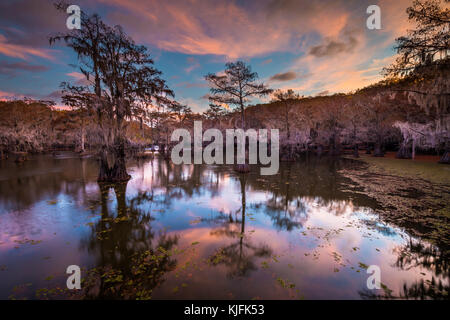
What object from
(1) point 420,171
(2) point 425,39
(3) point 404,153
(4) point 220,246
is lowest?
(4) point 220,246

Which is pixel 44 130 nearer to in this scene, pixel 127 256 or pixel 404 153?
pixel 127 256

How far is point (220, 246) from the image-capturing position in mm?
5406

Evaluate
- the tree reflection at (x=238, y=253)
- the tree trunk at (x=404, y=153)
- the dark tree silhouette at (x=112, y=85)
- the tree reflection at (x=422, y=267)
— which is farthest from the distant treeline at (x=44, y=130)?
the tree trunk at (x=404, y=153)

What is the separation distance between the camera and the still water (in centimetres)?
368

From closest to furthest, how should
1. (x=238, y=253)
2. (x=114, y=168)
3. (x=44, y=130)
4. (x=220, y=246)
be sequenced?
(x=238, y=253), (x=220, y=246), (x=114, y=168), (x=44, y=130)

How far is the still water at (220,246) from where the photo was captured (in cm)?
368

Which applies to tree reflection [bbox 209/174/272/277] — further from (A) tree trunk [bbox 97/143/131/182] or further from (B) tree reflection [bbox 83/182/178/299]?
(A) tree trunk [bbox 97/143/131/182]

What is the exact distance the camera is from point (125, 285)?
3.68m

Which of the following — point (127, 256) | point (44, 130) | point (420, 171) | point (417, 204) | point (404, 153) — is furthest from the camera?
point (44, 130)

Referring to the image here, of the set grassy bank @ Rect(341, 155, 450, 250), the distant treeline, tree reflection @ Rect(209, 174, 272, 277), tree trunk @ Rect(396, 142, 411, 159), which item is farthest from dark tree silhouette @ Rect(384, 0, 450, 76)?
tree trunk @ Rect(396, 142, 411, 159)

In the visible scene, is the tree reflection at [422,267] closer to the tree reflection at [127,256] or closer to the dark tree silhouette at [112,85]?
the tree reflection at [127,256]

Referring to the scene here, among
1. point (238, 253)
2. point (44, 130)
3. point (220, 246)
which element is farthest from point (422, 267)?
point (44, 130)
